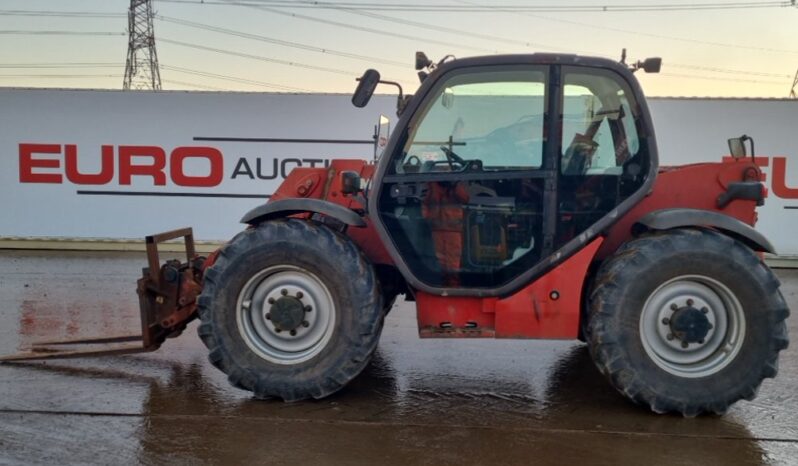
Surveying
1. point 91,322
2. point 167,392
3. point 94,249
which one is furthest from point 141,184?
point 167,392

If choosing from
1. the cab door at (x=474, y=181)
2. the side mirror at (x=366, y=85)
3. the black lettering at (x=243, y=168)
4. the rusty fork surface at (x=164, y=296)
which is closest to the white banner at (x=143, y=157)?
the black lettering at (x=243, y=168)

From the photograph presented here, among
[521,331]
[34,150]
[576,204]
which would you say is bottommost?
[521,331]

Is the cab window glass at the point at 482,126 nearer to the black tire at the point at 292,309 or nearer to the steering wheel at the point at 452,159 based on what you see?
the steering wheel at the point at 452,159

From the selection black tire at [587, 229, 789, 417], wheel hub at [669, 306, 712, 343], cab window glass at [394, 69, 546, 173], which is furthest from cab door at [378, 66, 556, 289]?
wheel hub at [669, 306, 712, 343]

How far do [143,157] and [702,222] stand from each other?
10109mm

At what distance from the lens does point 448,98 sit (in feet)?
14.2

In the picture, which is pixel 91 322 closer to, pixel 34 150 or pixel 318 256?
pixel 318 256

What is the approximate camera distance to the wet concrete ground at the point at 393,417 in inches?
142

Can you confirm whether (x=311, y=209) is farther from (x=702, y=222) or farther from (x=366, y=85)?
(x=702, y=222)

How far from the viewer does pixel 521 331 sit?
4270mm

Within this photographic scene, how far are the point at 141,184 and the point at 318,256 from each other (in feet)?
28.8

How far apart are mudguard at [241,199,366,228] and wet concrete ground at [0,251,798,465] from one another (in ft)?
3.74

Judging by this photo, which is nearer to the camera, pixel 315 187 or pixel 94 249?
pixel 315 187

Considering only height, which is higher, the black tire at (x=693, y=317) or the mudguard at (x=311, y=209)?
the mudguard at (x=311, y=209)
